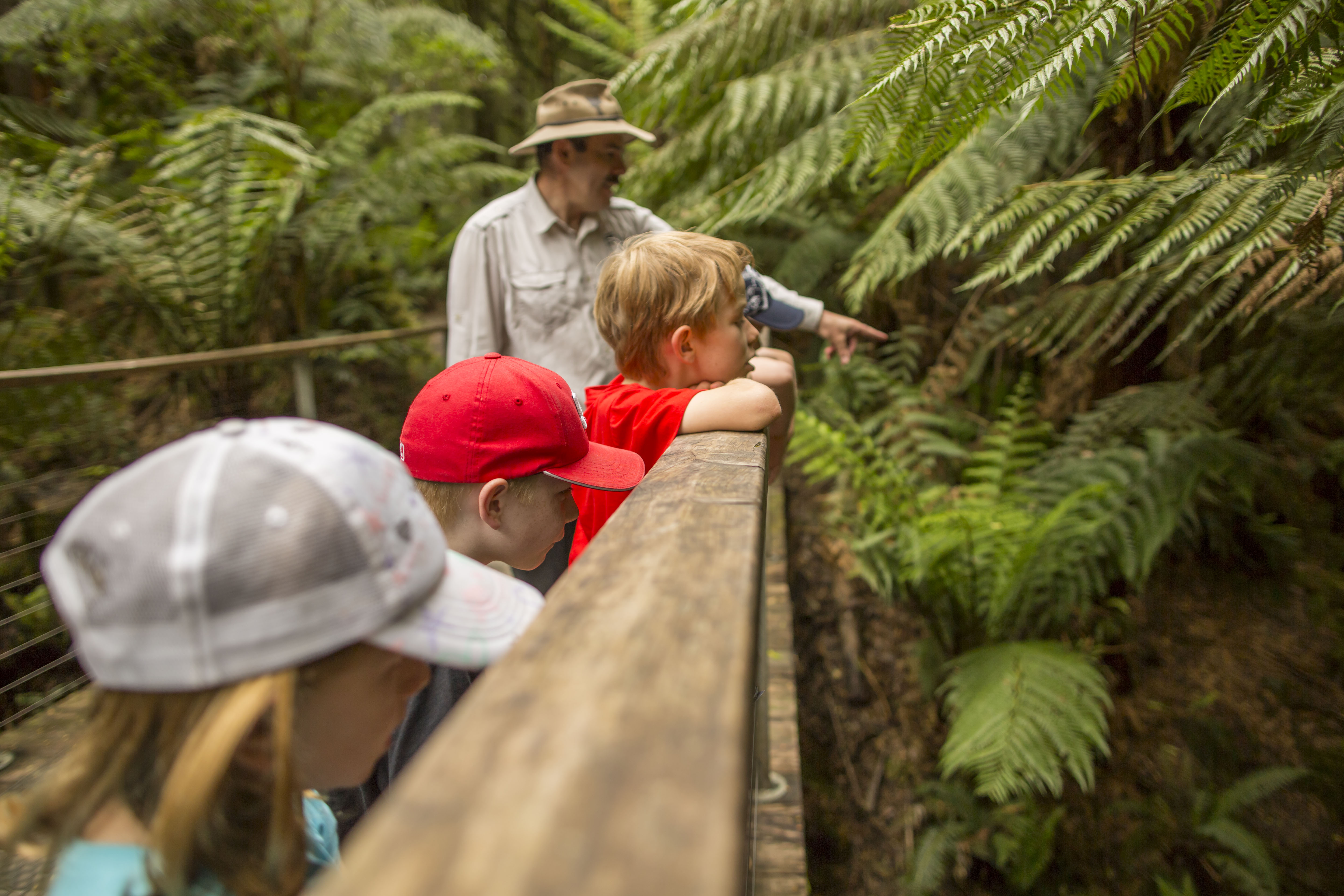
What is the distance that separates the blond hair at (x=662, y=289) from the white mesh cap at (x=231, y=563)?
0.98 meters

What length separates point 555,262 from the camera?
2.32m

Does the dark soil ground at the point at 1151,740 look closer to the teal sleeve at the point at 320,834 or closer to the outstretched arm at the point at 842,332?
the outstretched arm at the point at 842,332

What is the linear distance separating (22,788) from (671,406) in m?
2.22

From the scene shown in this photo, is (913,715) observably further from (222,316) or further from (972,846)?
(222,316)

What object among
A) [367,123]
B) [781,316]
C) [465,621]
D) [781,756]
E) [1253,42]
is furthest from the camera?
[367,123]

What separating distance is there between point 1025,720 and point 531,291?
223cm

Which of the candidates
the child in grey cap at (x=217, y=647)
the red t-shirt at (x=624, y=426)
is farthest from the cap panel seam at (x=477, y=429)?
the child in grey cap at (x=217, y=647)

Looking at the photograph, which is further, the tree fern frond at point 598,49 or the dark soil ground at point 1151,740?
the tree fern frond at point 598,49

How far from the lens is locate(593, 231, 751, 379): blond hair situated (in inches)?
61.1

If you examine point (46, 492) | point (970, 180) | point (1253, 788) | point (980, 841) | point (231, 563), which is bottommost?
point (980, 841)

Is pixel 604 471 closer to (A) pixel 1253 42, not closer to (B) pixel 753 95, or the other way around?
(A) pixel 1253 42

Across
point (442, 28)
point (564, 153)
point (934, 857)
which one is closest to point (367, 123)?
point (442, 28)

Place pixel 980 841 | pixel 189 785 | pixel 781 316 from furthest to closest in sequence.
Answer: pixel 980 841 → pixel 781 316 → pixel 189 785

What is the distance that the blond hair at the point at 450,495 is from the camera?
1176 mm
